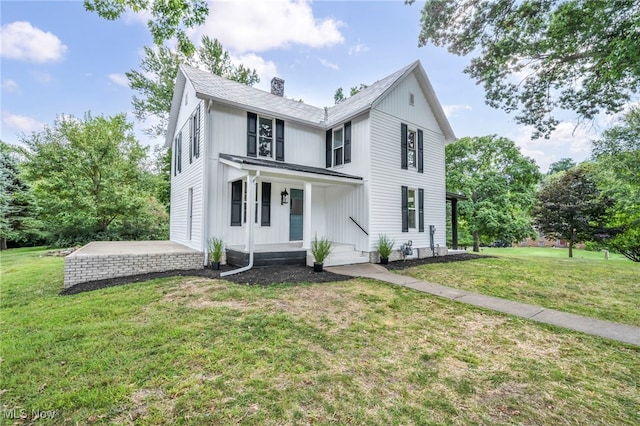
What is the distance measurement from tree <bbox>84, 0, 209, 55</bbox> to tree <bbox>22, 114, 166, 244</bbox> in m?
11.8

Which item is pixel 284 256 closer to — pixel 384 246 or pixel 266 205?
pixel 266 205

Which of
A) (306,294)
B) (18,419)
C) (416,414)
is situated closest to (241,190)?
(306,294)

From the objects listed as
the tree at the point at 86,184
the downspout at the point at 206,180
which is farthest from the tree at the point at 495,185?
the tree at the point at 86,184

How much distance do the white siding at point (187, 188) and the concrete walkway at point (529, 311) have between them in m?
5.26

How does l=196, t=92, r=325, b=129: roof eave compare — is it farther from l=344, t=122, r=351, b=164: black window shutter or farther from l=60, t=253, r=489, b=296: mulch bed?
l=60, t=253, r=489, b=296: mulch bed

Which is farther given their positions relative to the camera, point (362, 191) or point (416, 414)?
point (362, 191)

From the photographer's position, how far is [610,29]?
649 cm

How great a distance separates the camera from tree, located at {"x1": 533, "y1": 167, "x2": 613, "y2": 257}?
16.5 m

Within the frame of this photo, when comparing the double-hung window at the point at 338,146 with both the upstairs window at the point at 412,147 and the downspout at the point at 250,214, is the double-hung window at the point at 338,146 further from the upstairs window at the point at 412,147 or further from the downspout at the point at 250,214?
the downspout at the point at 250,214

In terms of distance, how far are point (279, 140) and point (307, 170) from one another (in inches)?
83.4

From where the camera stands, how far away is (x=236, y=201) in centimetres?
884

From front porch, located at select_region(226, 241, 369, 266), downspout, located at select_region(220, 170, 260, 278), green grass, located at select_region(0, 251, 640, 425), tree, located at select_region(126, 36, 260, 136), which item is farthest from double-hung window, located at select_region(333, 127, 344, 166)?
tree, located at select_region(126, 36, 260, 136)

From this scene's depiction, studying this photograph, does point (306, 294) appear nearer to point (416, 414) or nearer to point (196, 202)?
point (416, 414)

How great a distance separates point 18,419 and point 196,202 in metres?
7.55
